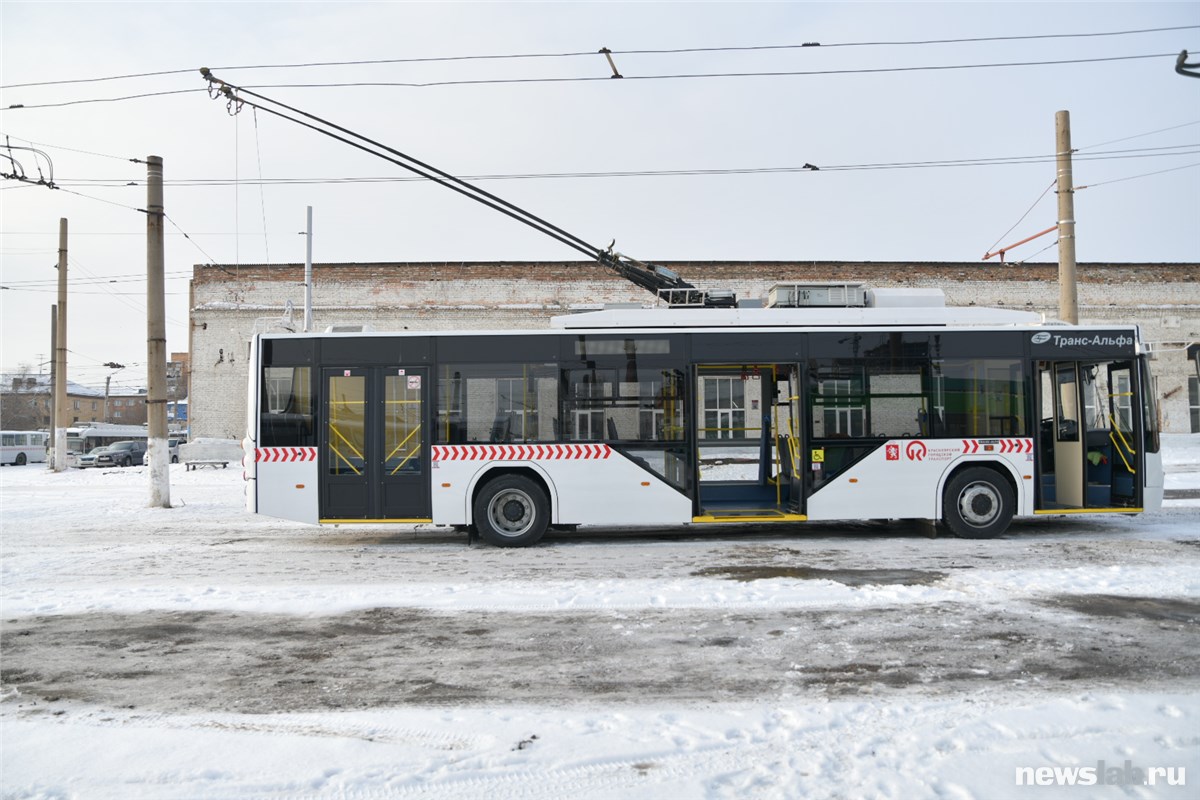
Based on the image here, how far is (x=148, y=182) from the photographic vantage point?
1712cm

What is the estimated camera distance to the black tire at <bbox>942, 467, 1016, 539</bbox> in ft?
36.5

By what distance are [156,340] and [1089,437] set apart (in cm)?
1665

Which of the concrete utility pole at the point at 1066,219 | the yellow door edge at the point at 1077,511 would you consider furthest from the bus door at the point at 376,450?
the concrete utility pole at the point at 1066,219

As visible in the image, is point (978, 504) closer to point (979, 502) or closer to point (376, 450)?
point (979, 502)

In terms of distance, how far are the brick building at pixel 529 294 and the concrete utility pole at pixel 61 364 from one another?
→ 4.65 m

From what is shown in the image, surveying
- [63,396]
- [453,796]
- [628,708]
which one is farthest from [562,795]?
[63,396]

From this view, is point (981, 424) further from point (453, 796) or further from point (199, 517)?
point (199, 517)

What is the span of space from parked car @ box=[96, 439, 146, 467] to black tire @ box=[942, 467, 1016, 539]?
43544mm

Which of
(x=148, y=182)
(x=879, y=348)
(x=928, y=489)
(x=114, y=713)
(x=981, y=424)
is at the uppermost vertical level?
(x=148, y=182)

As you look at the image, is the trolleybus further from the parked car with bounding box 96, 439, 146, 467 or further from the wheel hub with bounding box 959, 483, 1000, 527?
the parked car with bounding box 96, 439, 146, 467

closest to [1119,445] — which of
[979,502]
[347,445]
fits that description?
[979,502]

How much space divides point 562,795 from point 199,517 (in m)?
13.6

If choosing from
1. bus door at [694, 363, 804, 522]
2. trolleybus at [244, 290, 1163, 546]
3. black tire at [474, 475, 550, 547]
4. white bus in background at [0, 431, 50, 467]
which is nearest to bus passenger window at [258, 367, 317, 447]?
trolleybus at [244, 290, 1163, 546]

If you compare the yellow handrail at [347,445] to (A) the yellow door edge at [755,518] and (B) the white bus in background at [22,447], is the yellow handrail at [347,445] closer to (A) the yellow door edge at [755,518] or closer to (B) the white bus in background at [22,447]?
(A) the yellow door edge at [755,518]
